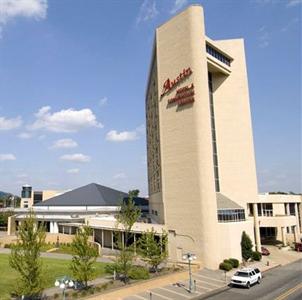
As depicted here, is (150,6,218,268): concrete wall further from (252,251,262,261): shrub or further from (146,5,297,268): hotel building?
(252,251,262,261): shrub

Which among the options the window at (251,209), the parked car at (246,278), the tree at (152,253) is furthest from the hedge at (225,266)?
the window at (251,209)

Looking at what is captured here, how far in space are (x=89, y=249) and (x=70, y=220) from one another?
47.3 m

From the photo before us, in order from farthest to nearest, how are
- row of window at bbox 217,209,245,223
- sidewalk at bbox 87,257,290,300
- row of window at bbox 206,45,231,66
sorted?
row of window at bbox 206,45,231,66 → row of window at bbox 217,209,245,223 → sidewalk at bbox 87,257,290,300

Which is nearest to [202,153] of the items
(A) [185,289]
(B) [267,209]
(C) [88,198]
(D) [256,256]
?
(D) [256,256]

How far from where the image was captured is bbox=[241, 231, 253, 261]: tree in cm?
4972

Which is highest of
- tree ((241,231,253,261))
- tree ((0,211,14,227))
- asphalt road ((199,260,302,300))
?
tree ((0,211,14,227))

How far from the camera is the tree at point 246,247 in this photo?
49.7m

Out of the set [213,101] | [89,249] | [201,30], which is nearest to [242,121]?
[213,101]

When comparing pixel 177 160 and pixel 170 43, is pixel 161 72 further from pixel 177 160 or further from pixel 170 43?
pixel 177 160

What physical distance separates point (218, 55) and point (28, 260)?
148 feet

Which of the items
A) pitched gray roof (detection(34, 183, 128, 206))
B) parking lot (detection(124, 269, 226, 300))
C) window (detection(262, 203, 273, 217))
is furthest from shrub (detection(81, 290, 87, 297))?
pitched gray roof (detection(34, 183, 128, 206))

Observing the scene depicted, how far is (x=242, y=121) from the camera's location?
61562 mm

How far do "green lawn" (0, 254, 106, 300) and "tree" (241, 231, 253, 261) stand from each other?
65.3ft

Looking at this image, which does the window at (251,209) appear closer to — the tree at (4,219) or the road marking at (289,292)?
the road marking at (289,292)
